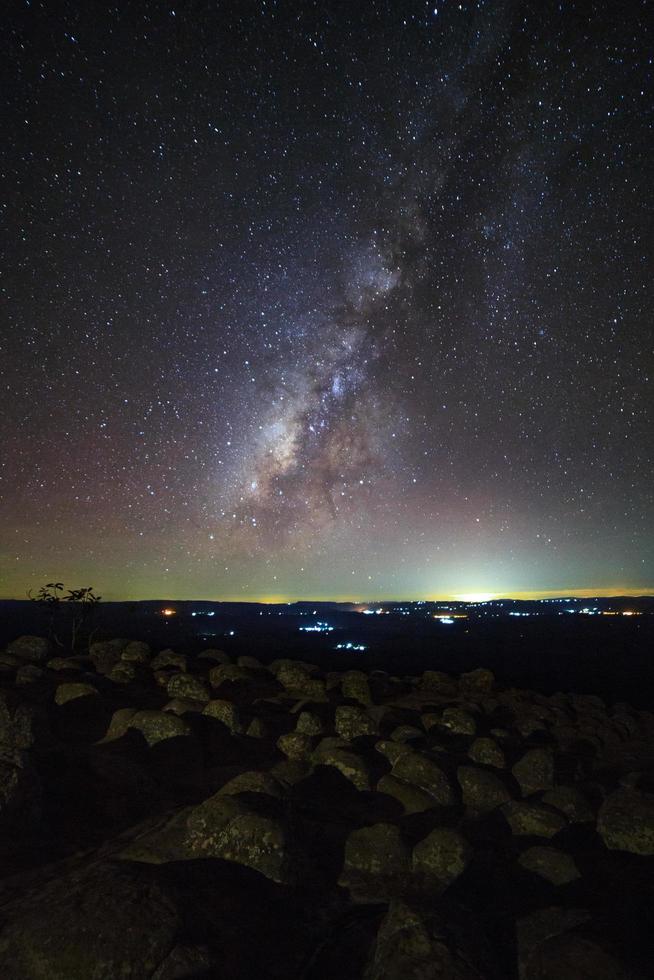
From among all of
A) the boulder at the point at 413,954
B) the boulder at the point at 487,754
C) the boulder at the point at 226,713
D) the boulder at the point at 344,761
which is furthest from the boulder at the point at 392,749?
the boulder at the point at 413,954

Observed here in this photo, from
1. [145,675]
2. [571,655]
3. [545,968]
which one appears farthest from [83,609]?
[571,655]

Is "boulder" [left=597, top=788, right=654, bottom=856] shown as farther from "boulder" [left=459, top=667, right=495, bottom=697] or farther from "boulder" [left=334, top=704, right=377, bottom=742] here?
"boulder" [left=459, top=667, right=495, bottom=697]

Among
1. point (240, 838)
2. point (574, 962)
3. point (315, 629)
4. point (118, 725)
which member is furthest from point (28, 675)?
point (315, 629)

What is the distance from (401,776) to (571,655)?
197 feet

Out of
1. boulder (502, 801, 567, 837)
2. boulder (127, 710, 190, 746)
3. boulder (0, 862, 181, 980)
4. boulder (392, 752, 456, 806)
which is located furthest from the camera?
boulder (127, 710, 190, 746)

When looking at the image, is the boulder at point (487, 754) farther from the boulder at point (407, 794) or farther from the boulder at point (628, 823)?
the boulder at point (628, 823)

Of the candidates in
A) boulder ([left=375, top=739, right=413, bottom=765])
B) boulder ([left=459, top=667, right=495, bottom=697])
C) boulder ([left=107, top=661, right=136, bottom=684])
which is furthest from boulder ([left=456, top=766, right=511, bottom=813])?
boulder ([left=459, top=667, right=495, bottom=697])

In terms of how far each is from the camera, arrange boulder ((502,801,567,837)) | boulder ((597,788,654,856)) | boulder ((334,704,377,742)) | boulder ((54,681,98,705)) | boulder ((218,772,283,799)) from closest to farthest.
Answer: boulder ((218,772,283,799)) < boulder ((597,788,654,856)) < boulder ((502,801,567,837)) < boulder ((54,681,98,705)) < boulder ((334,704,377,742))

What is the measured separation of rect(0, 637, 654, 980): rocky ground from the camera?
367cm

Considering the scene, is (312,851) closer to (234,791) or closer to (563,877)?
(234,791)

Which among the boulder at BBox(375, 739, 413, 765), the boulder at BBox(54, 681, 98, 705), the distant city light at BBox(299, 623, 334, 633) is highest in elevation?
the boulder at BBox(54, 681, 98, 705)

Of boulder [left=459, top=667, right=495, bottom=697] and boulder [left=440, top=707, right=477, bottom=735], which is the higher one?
boulder [left=440, top=707, right=477, bottom=735]

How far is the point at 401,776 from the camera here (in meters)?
7.59

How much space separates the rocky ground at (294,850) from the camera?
367 centimetres
